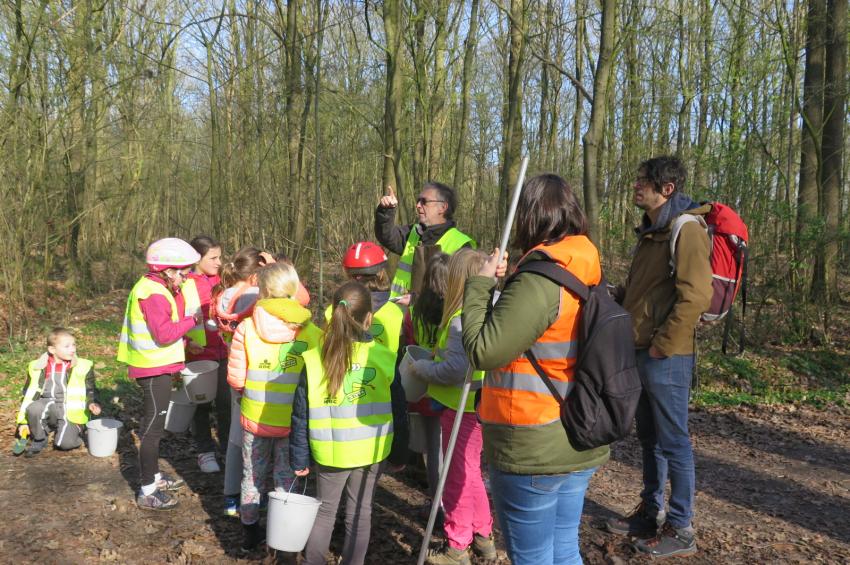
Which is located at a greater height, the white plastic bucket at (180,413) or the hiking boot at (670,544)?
the white plastic bucket at (180,413)

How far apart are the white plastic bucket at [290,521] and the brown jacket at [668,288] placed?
77.7 inches

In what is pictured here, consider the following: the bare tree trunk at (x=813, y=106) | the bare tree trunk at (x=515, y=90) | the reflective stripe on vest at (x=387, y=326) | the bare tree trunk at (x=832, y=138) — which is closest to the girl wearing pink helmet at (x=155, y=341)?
the reflective stripe on vest at (x=387, y=326)

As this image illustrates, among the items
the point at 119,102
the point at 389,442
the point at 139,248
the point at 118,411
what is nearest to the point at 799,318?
the point at 389,442

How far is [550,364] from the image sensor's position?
221 cm

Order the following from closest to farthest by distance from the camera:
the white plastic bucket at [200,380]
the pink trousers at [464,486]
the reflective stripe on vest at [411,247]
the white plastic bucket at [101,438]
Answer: the pink trousers at [464,486]
the reflective stripe on vest at [411,247]
the white plastic bucket at [200,380]
the white plastic bucket at [101,438]

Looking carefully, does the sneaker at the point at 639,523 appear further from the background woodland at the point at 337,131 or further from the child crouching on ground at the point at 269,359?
the background woodland at the point at 337,131

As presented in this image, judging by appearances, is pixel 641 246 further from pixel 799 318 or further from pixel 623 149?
pixel 623 149

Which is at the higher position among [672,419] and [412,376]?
[412,376]

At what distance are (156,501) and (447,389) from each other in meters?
2.26

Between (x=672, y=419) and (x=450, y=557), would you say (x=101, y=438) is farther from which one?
(x=672, y=419)

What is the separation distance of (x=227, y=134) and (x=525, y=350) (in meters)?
10.5

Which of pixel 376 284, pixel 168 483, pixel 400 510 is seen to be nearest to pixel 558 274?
pixel 376 284

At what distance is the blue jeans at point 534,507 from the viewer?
2229 millimetres

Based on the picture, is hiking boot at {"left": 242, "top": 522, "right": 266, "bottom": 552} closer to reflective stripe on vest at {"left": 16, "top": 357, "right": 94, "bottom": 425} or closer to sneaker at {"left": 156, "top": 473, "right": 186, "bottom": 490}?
sneaker at {"left": 156, "top": 473, "right": 186, "bottom": 490}
